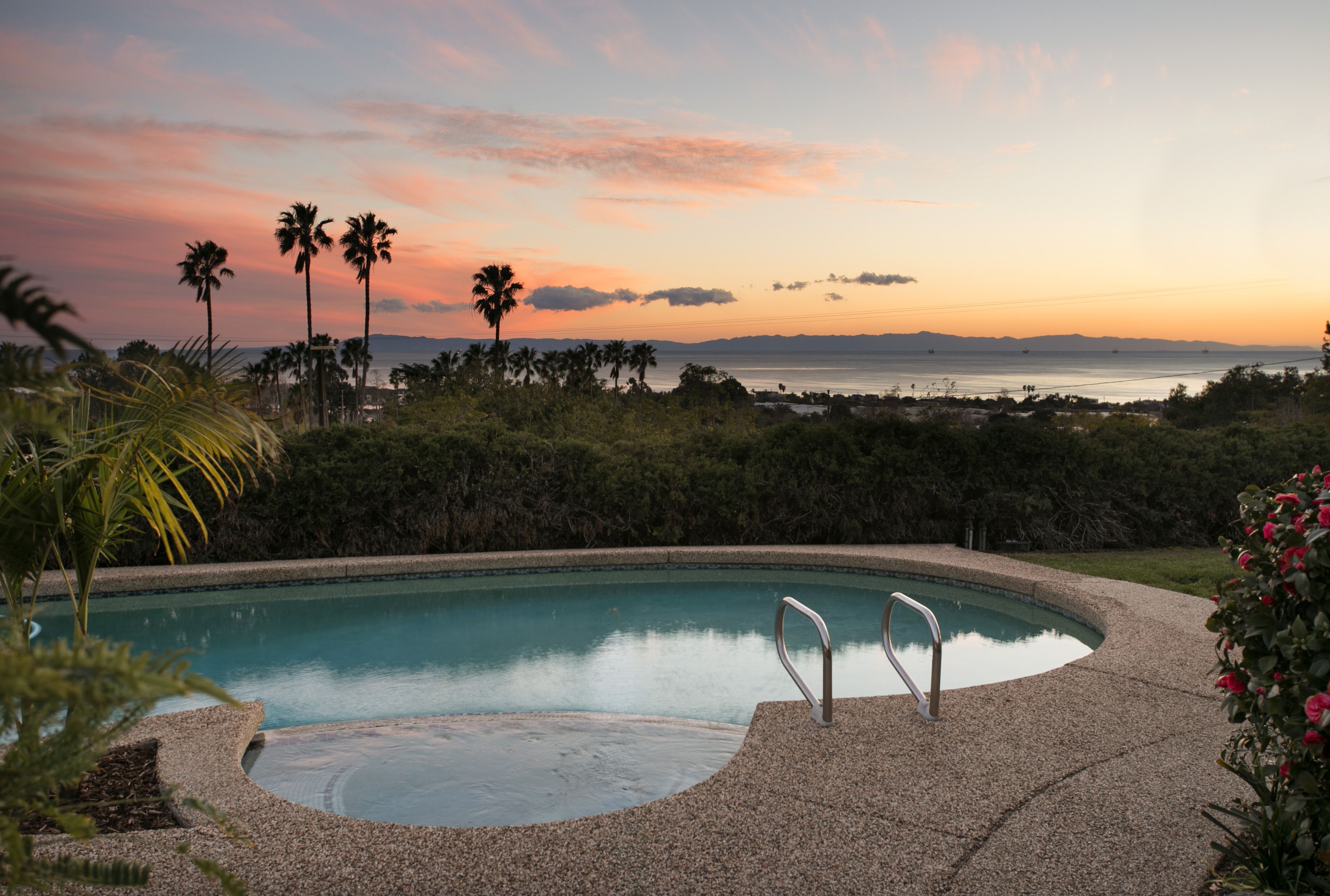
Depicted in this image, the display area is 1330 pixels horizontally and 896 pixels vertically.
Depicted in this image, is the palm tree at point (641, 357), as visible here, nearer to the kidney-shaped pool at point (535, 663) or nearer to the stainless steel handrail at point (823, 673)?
the kidney-shaped pool at point (535, 663)

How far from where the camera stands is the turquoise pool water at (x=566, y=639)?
6375mm

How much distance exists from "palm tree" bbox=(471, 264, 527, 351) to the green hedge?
1069 inches

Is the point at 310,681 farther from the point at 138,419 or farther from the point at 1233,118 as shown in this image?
the point at 1233,118

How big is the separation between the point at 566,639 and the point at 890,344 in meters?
75.0

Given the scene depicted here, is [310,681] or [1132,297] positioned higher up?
[1132,297]

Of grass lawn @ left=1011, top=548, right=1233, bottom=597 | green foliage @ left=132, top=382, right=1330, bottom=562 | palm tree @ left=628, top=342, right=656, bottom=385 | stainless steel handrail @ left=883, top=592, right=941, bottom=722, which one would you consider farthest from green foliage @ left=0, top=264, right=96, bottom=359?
palm tree @ left=628, top=342, right=656, bottom=385

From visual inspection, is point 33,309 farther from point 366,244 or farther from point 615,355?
point 615,355

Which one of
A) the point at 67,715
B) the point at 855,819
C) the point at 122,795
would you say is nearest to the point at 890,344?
the point at 855,819

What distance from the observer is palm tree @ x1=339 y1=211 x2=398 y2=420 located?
3344cm

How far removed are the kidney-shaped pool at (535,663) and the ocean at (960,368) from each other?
3058cm

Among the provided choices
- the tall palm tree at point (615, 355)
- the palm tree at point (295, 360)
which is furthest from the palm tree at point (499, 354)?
the palm tree at point (295, 360)

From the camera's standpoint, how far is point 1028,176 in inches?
521

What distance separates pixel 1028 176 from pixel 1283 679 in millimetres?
12301

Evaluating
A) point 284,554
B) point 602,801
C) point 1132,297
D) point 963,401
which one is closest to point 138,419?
point 602,801
